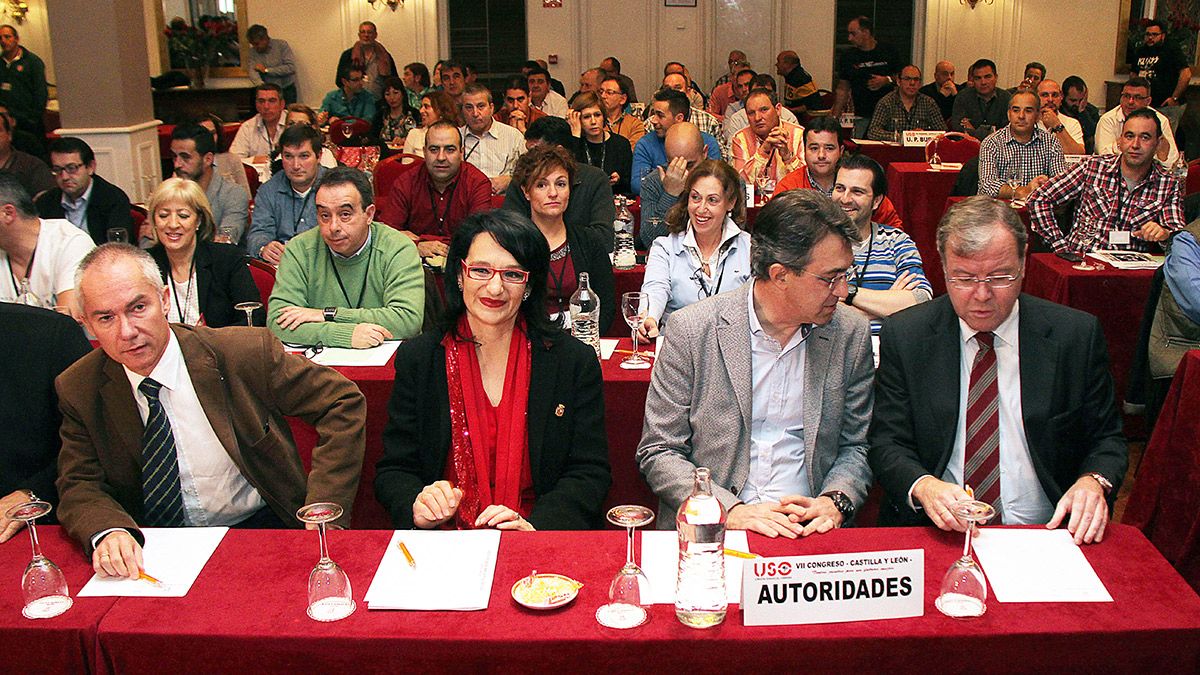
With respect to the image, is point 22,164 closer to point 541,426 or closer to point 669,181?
point 669,181

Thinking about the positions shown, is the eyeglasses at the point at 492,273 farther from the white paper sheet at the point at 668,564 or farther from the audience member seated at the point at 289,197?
the audience member seated at the point at 289,197

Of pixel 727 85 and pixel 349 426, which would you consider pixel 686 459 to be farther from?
pixel 727 85

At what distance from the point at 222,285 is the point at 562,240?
1375 millimetres

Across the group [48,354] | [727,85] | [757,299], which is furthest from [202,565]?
[727,85]

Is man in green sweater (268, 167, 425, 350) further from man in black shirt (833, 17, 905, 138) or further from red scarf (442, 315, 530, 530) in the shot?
man in black shirt (833, 17, 905, 138)

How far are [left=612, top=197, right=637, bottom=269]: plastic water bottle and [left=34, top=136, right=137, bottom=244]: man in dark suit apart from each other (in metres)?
2.48

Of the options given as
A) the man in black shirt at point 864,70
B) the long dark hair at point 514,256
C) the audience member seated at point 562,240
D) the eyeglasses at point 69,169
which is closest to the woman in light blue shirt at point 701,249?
the audience member seated at point 562,240

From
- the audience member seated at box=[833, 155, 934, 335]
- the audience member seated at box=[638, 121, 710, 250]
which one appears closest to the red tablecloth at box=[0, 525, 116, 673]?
the audience member seated at box=[833, 155, 934, 335]

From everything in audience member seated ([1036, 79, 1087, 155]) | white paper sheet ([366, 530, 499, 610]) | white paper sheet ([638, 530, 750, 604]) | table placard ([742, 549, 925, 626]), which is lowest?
white paper sheet ([638, 530, 750, 604])

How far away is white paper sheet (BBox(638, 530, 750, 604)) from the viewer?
177cm

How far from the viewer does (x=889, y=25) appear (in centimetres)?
1327

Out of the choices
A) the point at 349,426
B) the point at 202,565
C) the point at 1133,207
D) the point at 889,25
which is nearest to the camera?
the point at 202,565

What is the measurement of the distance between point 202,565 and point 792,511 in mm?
1144

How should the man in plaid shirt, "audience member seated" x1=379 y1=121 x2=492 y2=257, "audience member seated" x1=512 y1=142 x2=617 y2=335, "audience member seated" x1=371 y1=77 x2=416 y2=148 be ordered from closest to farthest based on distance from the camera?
1. "audience member seated" x1=512 y1=142 x2=617 y2=335
2. the man in plaid shirt
3. "audience member seated" x1=379 y1=121 x2=492 y2=257
4. "audience member seated" x1=371 y1=77 x2=416 y2=148
